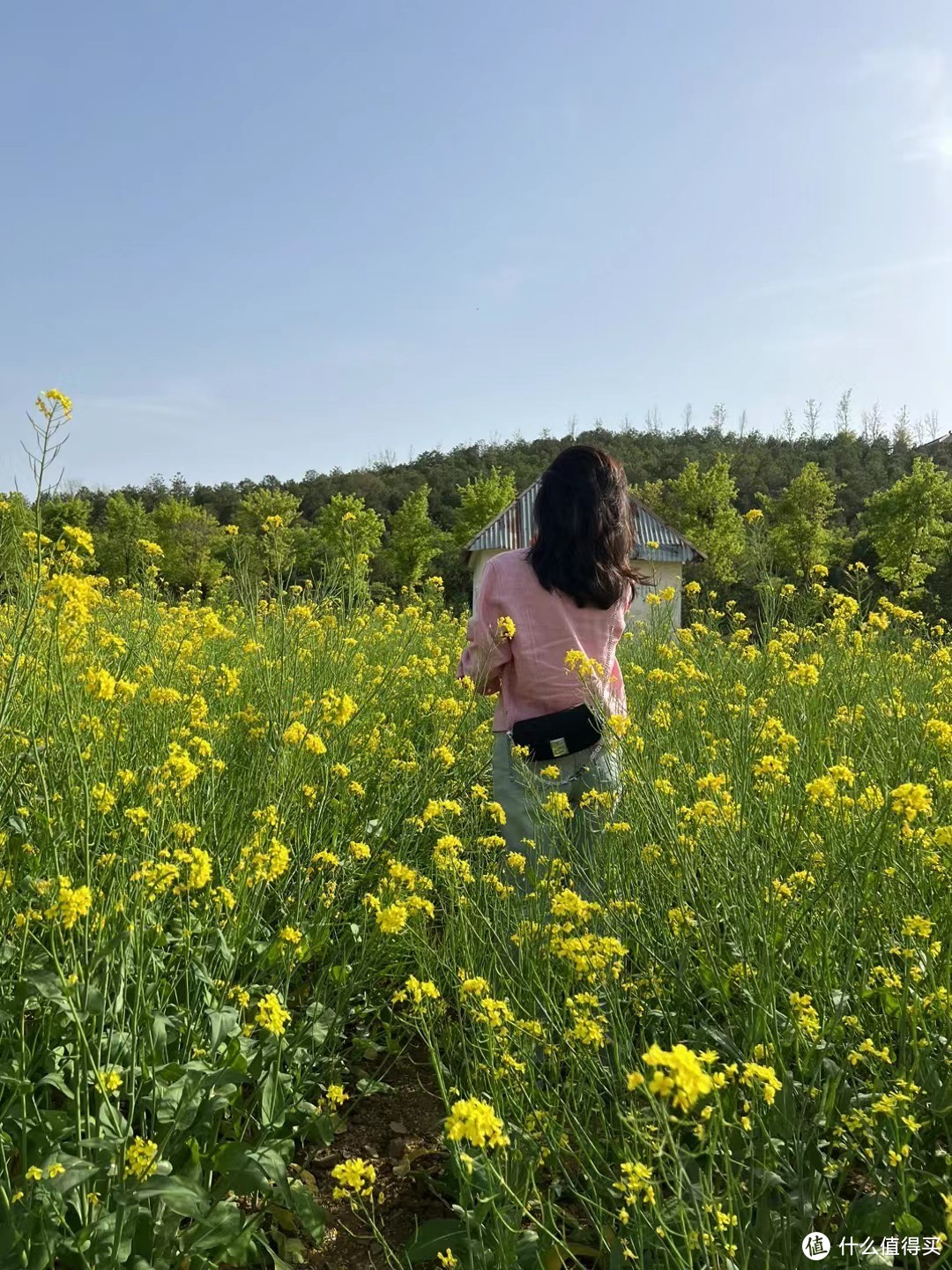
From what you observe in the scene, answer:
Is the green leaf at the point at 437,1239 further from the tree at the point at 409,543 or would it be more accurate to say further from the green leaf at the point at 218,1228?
the tree at the point at 409,543

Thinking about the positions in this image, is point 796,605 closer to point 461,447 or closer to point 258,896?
point 258,896

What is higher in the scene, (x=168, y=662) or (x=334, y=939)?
(x=168, y=662)

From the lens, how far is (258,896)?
1.97 m

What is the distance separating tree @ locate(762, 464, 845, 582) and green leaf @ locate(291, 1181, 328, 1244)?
87.1 ft

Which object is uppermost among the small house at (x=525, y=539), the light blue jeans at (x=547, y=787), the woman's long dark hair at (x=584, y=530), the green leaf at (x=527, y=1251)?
the small house at (x=525, y=539)

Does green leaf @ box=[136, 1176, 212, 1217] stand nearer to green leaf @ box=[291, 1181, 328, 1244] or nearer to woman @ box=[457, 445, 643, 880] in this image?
green leaf @ box=[291, 1181, 328, 1244]

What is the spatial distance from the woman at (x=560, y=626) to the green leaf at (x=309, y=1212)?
1206 mm

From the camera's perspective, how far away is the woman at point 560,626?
2.68m

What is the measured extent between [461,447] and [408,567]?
31.8 meters

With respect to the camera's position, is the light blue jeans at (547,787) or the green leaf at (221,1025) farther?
the light blue jeans at (547,787)

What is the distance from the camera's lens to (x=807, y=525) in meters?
27.1

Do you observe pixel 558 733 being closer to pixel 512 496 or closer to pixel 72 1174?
pixel 72 1174

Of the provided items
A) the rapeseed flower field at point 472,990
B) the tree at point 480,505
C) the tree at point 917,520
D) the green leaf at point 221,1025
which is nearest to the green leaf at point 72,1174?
the rapeseed flower field at point 472,990

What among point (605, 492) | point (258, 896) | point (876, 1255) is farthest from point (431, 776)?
point (876, 1255)
